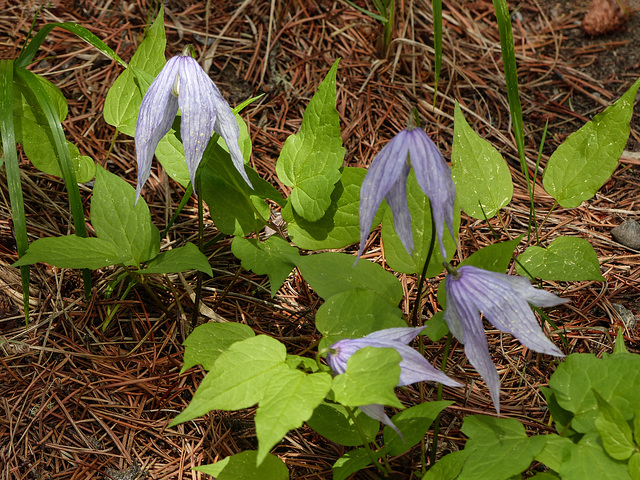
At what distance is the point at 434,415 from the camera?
4.55 ft

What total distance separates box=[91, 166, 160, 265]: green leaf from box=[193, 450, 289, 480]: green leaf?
682 millimetres

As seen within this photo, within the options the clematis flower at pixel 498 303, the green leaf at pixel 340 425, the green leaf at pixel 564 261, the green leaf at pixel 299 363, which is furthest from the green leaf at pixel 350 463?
the green leaf at pixel 564 261

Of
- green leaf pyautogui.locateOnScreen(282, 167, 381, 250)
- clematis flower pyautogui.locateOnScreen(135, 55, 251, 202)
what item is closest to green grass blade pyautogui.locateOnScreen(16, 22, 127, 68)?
clematis flower pyautogui.locateOnScreen(135, 55, 251, 202)

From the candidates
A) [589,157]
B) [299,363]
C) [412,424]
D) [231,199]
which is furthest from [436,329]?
[589,157]

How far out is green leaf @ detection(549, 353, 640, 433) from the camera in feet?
4.57

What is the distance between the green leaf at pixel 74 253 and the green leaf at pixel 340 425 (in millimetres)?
739

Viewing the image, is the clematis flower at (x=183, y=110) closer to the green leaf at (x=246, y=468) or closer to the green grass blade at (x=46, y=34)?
the green grass blade at (x=46, y=34)

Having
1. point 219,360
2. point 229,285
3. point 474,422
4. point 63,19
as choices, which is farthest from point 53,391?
point 63,19

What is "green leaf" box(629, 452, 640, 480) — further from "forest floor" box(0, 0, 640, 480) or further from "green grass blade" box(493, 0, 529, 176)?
"green grass blade" box(493, 0, 529, 176)

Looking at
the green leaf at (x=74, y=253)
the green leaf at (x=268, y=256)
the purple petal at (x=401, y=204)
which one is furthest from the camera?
the green leaf at (x=268, y=256)

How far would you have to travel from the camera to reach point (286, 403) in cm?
118

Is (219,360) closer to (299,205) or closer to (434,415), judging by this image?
(434,415)

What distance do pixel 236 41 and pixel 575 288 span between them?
5.91ft

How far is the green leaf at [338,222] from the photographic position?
1845mm
